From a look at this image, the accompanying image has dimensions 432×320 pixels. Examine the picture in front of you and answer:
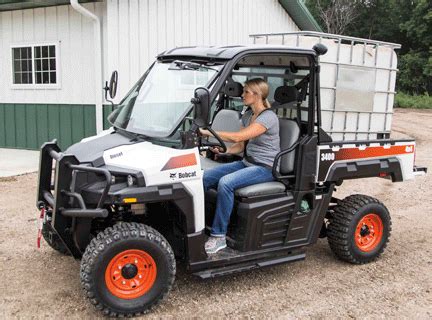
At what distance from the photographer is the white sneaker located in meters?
4.50

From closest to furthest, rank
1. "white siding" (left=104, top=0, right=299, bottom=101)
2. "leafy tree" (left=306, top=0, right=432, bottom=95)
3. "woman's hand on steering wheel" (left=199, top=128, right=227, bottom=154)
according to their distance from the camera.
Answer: "woman's hand on steering wheel" (left=199, top=128, right=227, bottom=154), "white siding" (left=104, top=0, right=299, bottom=101), "leafy tree" (left=306, top=0, right=432, bottom=95)

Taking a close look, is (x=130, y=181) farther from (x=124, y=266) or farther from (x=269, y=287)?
(x=269, y=287)

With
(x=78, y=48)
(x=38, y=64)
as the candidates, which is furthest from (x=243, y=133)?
(x=38, y=64)

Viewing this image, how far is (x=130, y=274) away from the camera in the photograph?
13.4 ft

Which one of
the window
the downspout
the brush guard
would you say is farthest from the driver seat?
the window

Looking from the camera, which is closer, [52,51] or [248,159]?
[248,159]

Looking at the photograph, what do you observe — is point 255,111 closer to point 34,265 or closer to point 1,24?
point 34,265

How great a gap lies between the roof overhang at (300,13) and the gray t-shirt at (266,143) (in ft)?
32.9

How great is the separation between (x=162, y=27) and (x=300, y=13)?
4.81m

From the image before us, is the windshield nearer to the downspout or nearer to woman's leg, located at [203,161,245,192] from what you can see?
woman's leg, located at [203,161,245,192]

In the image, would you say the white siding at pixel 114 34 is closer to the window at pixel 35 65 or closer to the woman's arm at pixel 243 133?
the window at pixel 35 65

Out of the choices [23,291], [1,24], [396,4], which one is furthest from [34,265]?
[396,4]

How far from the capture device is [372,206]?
542 centimetres

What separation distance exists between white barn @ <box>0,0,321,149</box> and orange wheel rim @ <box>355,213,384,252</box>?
6.73 meters
